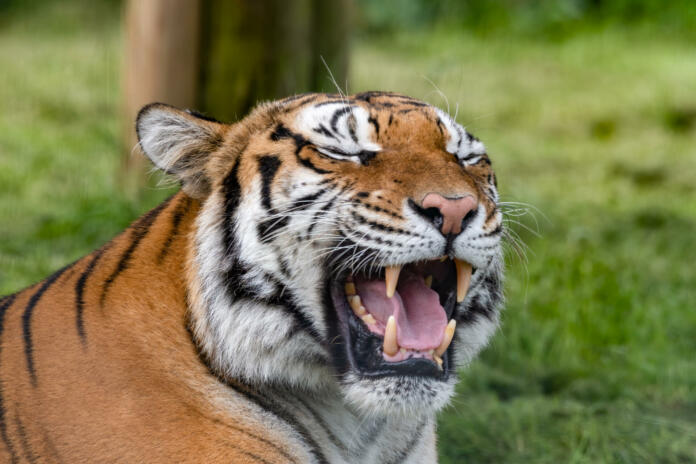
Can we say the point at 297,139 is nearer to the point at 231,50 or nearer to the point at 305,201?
the point at 305,201

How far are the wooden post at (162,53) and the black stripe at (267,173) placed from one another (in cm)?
267

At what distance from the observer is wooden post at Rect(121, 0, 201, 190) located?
4621 millimetres

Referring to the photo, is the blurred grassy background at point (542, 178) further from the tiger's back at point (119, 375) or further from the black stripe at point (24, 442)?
the black stripe at point (24, 442)

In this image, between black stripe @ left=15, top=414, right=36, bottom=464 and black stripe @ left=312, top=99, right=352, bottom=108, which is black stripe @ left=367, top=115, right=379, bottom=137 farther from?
black stripe @ left=15, top=414, right=36, bottom=464

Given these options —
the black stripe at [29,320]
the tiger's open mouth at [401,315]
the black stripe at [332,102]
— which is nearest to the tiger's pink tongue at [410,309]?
the tiger's open mouth at [401,315]

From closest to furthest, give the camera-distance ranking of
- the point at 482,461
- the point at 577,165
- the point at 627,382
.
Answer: the point at 482,461
the point at 627,382
the point at 577,165

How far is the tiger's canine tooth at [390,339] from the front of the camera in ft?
6.40

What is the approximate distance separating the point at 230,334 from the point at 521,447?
1366mm

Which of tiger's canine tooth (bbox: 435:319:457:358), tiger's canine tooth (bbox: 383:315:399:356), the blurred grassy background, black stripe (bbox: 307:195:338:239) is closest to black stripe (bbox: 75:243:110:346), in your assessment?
black stripe (bbox: 307:195:338:239)

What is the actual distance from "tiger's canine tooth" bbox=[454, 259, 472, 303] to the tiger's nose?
0.48 ft

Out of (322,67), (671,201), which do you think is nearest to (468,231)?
(322,67)

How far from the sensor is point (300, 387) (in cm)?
211

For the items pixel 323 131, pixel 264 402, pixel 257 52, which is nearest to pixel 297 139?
pixel 323 131

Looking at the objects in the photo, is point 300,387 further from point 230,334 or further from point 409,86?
point 409,86
